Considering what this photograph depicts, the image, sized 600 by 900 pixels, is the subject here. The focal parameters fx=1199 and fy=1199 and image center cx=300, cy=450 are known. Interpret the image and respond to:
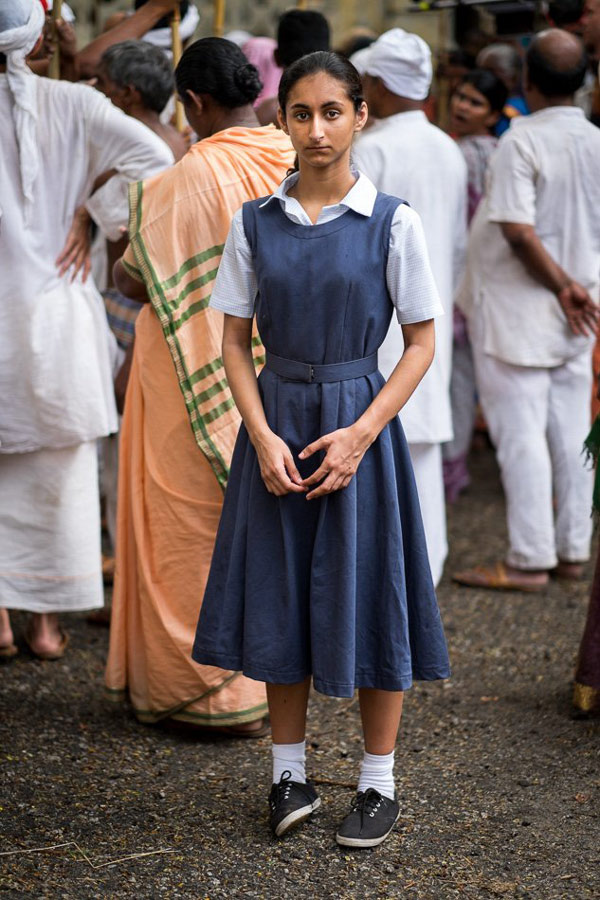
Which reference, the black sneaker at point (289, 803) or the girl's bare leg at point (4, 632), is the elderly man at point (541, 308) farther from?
the black sneaker at point (289, 803)

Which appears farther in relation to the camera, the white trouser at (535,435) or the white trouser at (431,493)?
the white trouser at (535,435)

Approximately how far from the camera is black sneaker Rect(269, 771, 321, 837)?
3.01 metres

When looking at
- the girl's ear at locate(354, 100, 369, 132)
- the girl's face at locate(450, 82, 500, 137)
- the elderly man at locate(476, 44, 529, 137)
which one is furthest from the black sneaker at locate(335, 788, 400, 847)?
the elderly man at locate(476, 44, 529, 137)

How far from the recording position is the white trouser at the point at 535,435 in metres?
5.23

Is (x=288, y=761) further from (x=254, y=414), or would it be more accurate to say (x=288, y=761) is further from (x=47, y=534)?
(x=47, y=534)

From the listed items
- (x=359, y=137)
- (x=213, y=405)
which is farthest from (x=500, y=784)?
(x=359, y=137)

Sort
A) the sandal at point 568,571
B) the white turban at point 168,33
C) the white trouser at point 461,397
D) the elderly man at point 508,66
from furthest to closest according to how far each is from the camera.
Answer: the elderly man at point 508,66, the white trouser at point 461,397, the white turban at point 168,33, the sandal at point 568,571

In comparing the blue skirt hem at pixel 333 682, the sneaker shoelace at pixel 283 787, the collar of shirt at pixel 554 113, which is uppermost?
the collar of shirt at pixel 554 113

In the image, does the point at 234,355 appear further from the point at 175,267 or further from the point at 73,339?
the point at 73,339

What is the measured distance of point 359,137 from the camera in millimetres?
4953

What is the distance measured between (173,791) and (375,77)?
9.64 feet

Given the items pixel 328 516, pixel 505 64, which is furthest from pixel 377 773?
pixel 505 64

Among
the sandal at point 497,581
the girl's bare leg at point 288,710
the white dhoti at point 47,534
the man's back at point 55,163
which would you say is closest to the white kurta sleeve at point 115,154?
the man's back at point 55,163

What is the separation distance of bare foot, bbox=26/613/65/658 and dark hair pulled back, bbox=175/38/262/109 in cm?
197
